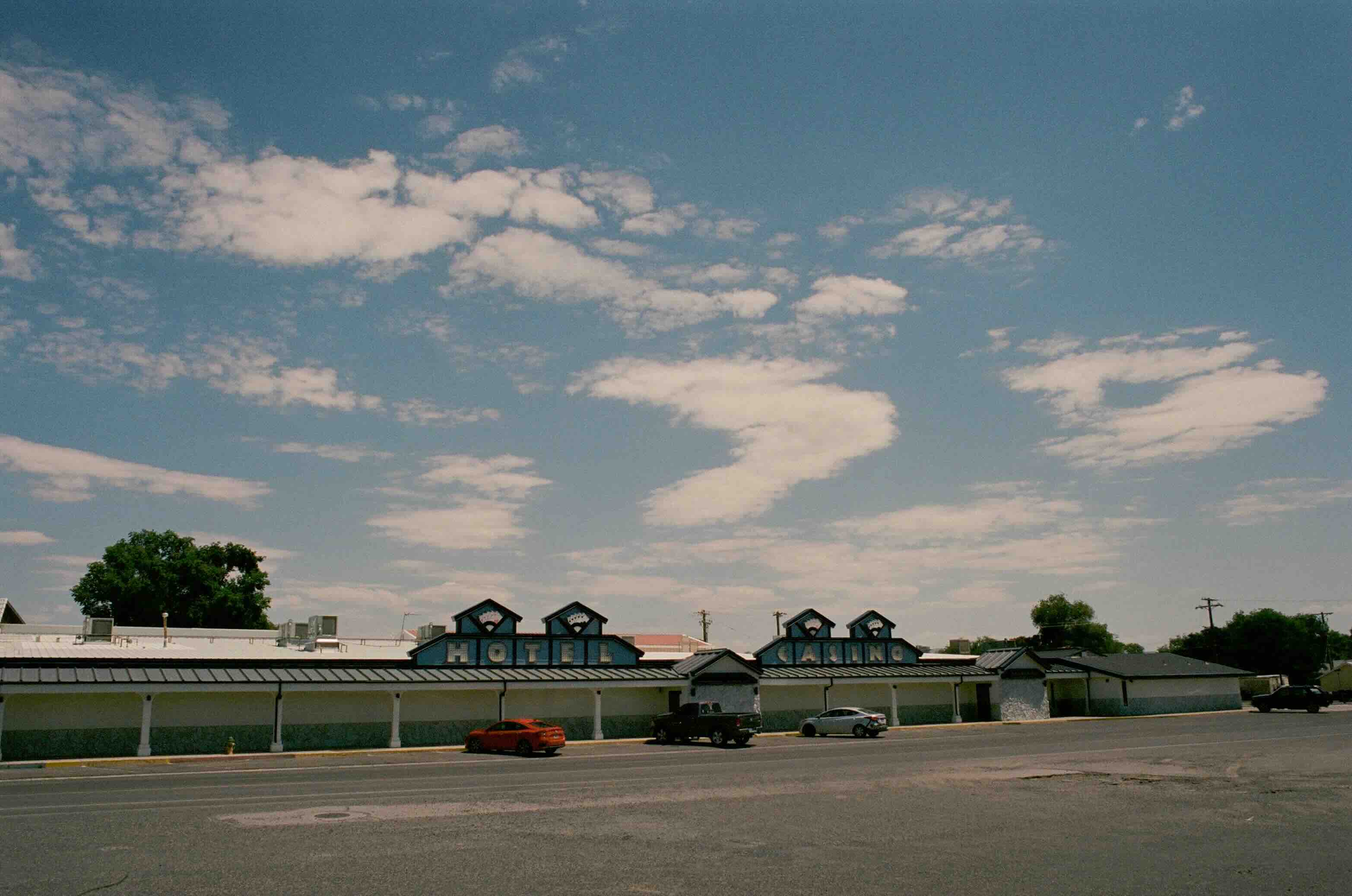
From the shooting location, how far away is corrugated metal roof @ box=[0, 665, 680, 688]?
34750 millimetres

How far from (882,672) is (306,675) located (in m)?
31.3

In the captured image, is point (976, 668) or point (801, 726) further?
point (976, 668)

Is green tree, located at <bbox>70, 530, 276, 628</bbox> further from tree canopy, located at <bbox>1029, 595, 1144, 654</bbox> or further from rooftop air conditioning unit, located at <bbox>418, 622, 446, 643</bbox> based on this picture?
tree canopy, located at <bbox>1029, 595, 1144, 654</bbox>

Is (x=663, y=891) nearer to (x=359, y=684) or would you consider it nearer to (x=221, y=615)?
(x=359, y=684)

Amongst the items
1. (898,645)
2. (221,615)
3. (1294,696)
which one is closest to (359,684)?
(898,645)

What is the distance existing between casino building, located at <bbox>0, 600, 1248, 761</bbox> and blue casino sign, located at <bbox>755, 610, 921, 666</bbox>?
0.37 ft

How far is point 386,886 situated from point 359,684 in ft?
96.5

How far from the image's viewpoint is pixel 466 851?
14367 millimetres

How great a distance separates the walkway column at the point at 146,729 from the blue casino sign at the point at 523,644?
478 inches

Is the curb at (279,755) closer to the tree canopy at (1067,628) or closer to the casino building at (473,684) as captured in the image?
the casino building at (473,684)

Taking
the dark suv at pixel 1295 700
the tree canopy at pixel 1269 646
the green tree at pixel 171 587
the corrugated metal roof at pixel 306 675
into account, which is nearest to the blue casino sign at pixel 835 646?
the corrugated metal roof at pixel 306 675

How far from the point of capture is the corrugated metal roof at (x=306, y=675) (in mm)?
34750

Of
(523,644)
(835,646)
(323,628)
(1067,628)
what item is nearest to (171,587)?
(323,628)

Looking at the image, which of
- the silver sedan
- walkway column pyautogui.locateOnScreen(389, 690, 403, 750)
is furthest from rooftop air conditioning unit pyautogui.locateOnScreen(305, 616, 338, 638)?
the silver sedan
